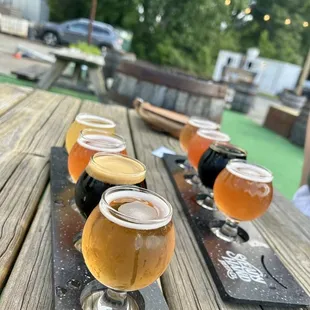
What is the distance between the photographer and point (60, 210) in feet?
2.92

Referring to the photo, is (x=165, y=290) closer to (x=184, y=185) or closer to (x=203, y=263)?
(x=203, y=263)

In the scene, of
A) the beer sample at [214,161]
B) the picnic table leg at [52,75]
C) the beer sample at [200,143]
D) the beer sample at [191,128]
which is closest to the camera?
the beer sample at [214,161]

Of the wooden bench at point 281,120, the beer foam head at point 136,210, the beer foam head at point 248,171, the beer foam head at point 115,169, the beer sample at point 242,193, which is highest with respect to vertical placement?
the beer foam head at point 136,210

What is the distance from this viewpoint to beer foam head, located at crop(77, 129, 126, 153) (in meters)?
0.92

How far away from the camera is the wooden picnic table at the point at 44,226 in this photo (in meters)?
0.67

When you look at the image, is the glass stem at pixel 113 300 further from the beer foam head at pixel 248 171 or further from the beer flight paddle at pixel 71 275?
the beer foam head at pixel 248 171

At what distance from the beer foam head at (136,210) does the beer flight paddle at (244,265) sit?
259 millimetres

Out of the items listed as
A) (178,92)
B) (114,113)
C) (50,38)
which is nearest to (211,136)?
(114,113)

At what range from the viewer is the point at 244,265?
855 mm

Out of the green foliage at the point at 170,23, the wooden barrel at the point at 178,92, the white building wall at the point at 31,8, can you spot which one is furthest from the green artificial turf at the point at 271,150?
the white building wall at the point at 31,8

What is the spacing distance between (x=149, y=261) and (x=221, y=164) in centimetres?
57

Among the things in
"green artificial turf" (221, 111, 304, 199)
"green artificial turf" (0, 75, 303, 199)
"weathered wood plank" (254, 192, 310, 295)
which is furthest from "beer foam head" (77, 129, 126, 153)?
"green artificial turf" (0, 75, 303, 199)

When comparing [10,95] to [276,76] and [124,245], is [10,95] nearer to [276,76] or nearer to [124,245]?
[124,245]

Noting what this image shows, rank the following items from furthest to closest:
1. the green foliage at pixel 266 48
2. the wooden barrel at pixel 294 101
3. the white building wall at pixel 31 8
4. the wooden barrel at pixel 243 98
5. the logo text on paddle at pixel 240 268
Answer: the green foliage at pixel 266 48
the white building wall at pixel 31 8
the wooden barrel at pixel 294 101
the wooden barrel at pixel 243 98
the logo text on paddle at pixel 240 268
